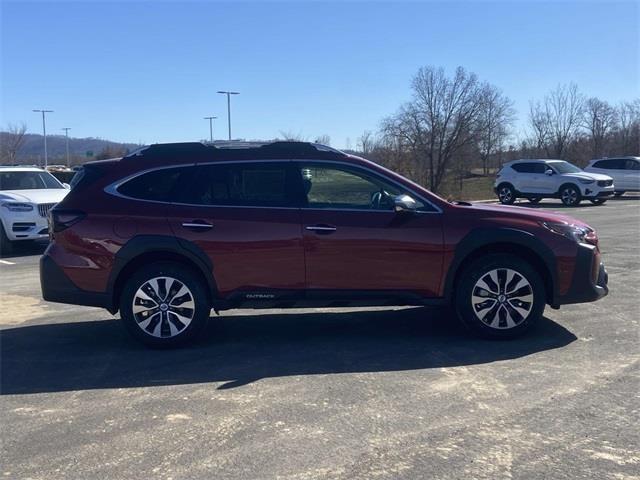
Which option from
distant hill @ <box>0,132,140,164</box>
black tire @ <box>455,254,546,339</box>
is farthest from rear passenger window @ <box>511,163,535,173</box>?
distant hill @ <box>0,132,140,164</box>

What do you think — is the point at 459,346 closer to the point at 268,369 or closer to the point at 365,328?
the point at 365,328

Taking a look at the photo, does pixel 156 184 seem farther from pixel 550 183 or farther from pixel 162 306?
pixel 550 183

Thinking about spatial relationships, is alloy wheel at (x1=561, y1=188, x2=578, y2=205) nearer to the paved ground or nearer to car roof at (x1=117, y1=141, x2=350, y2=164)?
the paved ground

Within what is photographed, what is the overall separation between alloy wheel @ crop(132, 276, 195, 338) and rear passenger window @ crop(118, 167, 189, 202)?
2.49 ft

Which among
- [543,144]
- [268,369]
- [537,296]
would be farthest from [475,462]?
[543,144]

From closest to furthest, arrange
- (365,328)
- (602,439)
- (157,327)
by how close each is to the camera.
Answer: (602,439) < (157,327) < (365,328)

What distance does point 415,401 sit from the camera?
14.8ft

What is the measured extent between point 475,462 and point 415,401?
3.08 feet

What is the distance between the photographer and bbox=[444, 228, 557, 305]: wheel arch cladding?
588 cm

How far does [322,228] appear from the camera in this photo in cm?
583

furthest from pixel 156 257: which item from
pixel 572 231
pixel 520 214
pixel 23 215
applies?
pixel 23 215

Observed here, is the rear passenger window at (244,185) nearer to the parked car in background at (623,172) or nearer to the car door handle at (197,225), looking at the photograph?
the car door handle at (197,225)

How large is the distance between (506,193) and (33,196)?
20.3 metres

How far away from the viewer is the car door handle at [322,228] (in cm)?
583
